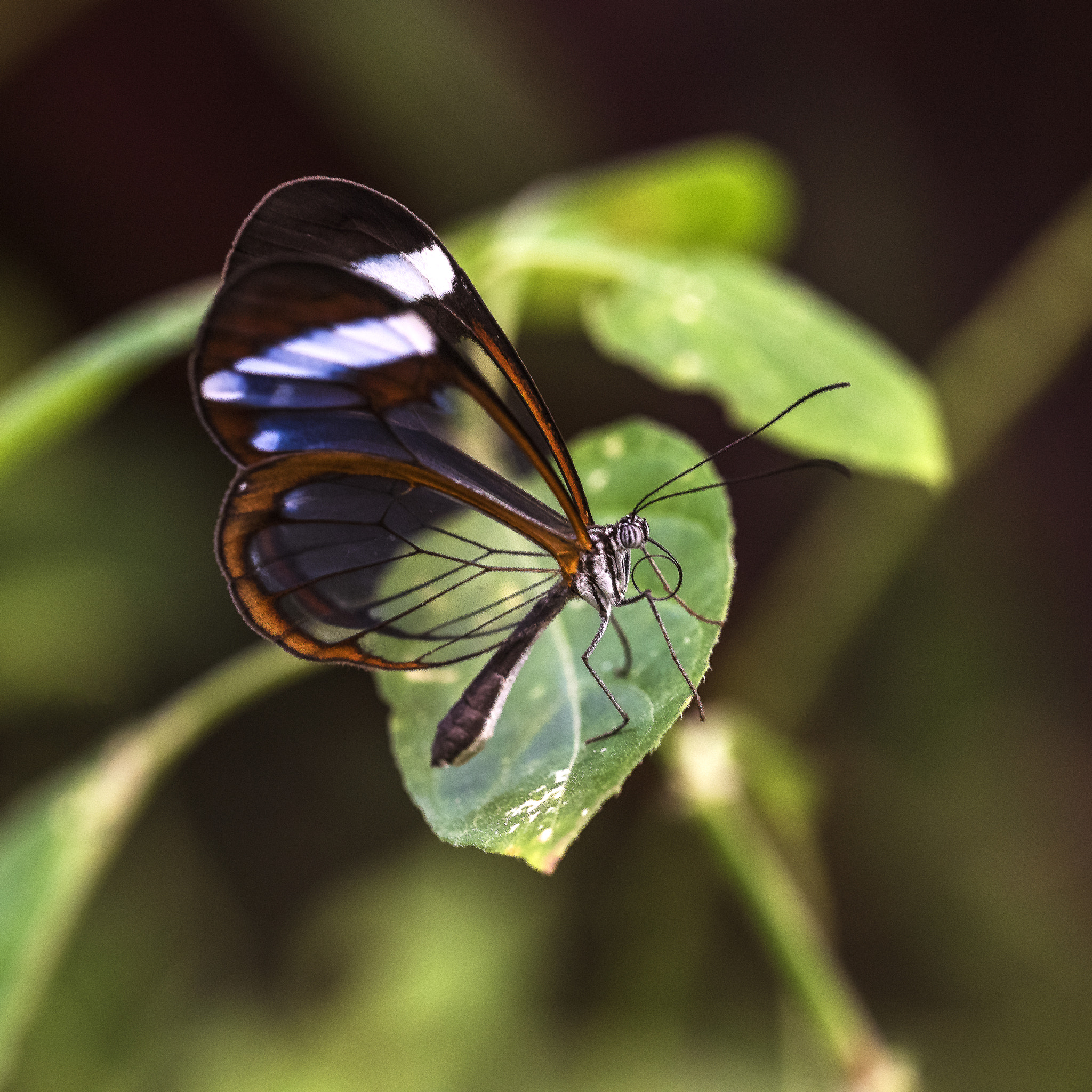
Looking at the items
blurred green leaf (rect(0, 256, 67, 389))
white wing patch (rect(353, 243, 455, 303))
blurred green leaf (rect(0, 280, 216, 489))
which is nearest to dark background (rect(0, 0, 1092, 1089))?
blurred green leaf (rect(0, 256, 67, 389))

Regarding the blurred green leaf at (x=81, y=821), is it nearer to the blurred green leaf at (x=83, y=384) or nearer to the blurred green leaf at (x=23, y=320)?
the blurred green leaf at (x=83, y=384)

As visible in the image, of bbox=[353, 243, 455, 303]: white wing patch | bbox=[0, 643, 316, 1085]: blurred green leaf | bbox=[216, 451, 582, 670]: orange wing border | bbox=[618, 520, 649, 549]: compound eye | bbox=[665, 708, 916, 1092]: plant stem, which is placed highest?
bbox=[353, 243, 455, 303]: white wing patch

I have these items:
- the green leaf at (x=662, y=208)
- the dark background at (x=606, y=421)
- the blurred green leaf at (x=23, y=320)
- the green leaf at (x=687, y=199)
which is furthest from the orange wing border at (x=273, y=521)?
the blurred green leaf at (x=23, y=320)

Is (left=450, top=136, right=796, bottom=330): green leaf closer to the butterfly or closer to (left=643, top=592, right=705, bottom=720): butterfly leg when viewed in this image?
the butterfly

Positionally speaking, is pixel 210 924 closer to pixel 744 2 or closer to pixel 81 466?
pixel 81 466

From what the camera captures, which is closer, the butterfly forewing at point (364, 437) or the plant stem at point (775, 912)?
the butterfly forewing at point (364, 437)

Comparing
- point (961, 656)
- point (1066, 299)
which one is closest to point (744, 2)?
point (1066, 299)
